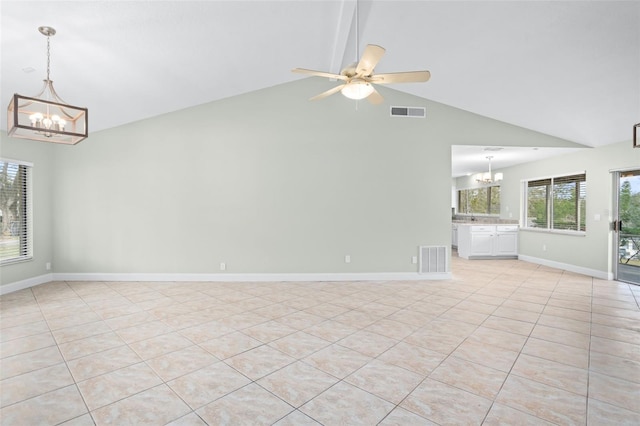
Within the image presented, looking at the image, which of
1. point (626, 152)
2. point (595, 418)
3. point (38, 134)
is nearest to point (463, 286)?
point (595, 418)

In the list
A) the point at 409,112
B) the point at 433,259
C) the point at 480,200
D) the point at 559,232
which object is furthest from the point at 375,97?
the point at 480,200

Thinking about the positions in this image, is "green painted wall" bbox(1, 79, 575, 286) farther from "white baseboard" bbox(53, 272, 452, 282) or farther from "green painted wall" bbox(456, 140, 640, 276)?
"green painted wall" bbox(456, 140, 640, 276)

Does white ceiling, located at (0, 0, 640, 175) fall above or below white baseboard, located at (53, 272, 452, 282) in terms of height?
above

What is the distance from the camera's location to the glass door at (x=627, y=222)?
5.32 meters

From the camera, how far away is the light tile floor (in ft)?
6.47

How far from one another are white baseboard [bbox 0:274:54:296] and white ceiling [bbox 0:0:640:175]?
8.32ft

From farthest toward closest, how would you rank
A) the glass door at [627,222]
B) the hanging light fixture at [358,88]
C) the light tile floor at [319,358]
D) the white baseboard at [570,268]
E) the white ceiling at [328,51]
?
the white baseboard at [570,268] → the glass door at [627,222] → the white ceiling at [328,51] → the hanging light fixture at [358,88] → the light tile floor at [319,358]

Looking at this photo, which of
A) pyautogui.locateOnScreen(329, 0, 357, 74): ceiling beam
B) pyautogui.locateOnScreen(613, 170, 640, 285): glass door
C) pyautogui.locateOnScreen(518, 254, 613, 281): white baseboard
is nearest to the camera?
pyautogui.locateOnScreen(329, 0, 357, 74): ceiling beam

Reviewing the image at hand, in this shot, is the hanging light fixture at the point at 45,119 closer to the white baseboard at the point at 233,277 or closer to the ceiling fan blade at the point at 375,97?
the ceiling fan blade at the point at 375,97

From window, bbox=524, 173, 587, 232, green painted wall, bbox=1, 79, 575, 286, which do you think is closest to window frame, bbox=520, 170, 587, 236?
window, bbox=524, 173, 587, 232

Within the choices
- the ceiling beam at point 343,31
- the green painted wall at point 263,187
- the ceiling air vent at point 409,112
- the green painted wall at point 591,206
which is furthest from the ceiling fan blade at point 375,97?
the green painted wall at point 591,206

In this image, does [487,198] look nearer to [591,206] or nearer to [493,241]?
[493,241]

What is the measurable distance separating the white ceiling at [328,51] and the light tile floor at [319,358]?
2.89m

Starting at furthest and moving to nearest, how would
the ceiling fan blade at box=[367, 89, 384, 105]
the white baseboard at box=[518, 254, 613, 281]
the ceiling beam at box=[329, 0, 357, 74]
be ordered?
the white baseboard at box=[518, 254, 613, 281]
the ceiling beam at box=[329, 0, 357, 74]
the ceiling fan blade at box=[367, 89, 384, 105]
